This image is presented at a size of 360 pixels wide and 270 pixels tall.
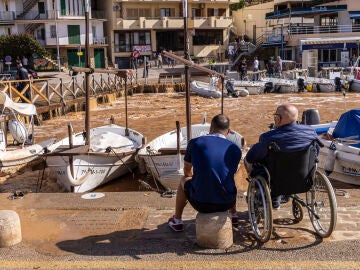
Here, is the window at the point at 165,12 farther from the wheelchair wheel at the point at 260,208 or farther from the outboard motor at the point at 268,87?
the wheelchair wheel at the point at 260,208

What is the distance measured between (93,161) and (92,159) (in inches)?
3.1

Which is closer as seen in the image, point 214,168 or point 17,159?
point 214,168

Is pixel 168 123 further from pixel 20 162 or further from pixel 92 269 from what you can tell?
pixel 92 269

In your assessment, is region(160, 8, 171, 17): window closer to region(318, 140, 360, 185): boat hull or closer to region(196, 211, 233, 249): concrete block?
region(318, 140, 360, 185): boat hull

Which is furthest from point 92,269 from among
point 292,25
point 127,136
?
point 292,25

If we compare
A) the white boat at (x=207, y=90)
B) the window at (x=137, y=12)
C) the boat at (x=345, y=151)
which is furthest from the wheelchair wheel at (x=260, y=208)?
the window at (x=137, y=12)

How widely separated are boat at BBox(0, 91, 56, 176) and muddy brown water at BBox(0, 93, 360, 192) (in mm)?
264

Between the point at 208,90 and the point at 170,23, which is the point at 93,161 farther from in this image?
the point at 170,23

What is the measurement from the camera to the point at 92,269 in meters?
4.95

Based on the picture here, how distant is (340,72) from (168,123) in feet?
52.5

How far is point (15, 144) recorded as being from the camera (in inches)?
618

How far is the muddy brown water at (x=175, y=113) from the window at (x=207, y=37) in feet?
71.5

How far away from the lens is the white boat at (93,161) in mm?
10789

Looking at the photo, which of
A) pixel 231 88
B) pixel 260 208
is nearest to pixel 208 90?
pixel 231 88
